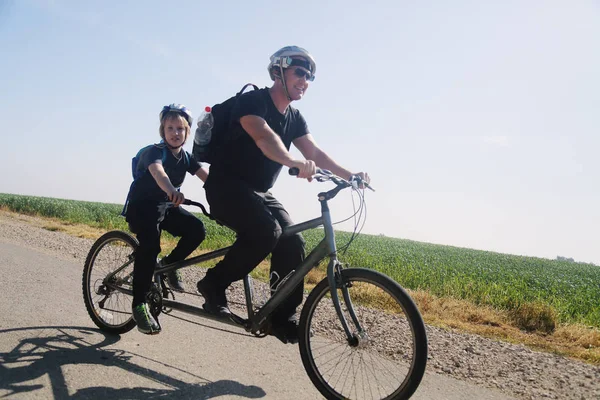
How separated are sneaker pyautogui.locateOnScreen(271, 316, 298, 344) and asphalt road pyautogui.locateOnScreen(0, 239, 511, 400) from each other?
10.8 inches

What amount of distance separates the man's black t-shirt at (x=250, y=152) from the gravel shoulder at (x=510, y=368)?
2190 millimetres

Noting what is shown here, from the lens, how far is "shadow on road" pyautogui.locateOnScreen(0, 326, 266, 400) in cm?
315

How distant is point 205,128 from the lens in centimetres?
374

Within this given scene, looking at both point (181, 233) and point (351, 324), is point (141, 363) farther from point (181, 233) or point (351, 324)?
point (351, 324)

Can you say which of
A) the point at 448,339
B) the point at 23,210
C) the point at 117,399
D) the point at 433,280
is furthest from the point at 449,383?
the point at 23,210

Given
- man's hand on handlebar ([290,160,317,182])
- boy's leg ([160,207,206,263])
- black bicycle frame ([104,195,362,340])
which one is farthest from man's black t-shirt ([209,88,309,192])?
boy's leg ([160,207,206,263])

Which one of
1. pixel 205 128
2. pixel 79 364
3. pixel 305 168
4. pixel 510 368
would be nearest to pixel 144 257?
pixel 79 364

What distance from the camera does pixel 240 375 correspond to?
3664mm

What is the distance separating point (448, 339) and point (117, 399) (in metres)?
3.53

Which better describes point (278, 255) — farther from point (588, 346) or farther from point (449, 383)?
point (588, 346)

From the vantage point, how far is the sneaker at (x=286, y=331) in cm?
368

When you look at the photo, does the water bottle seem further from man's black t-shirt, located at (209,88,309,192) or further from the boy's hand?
the boy's hand

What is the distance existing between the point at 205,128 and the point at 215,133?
107 millimetres

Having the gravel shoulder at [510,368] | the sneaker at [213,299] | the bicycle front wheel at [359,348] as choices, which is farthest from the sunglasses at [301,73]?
the gravel shoulder at [510,368]
